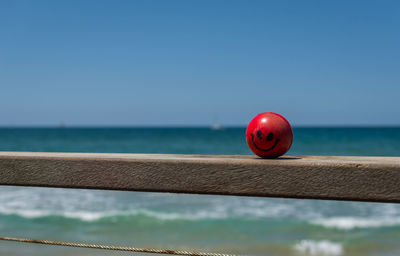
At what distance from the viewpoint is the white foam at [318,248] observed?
5686mm

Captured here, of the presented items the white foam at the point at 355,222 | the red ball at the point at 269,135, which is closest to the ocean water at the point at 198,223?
the white foam at the point at 355,222

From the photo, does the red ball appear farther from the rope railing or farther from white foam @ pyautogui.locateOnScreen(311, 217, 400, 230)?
white foam @ pyautogui.locateOnScreen(311, 217, 400, 230)

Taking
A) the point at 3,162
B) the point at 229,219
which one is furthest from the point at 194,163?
the point at 229,219

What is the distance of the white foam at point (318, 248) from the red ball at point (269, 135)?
4.32 m

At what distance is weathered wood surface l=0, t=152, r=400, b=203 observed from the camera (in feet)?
4.14

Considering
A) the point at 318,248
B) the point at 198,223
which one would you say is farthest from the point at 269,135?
the point at 198,223

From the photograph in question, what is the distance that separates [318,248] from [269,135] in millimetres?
4771

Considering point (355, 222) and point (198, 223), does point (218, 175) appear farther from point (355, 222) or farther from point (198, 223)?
point (355, 222)

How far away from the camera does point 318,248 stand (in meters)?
5.87

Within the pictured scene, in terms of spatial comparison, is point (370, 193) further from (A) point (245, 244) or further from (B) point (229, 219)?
(B) point (229, 219)

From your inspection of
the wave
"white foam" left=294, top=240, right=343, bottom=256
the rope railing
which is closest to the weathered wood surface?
the rope railing

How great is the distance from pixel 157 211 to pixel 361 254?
4040 mm

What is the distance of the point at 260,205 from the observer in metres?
8.42

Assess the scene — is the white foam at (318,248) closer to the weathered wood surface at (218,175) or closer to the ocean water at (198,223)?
the ocean water at (198,223)
